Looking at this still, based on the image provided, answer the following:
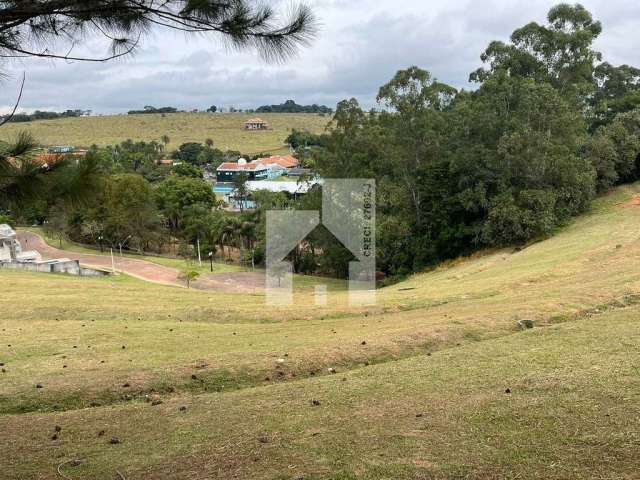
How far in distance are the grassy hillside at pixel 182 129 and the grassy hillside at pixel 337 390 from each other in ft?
406

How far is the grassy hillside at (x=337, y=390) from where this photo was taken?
18.8 ft

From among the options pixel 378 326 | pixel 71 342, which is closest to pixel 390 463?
pixel 378 326

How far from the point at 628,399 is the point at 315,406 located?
3788mm

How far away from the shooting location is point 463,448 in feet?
19.0

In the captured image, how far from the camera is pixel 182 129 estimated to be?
162m

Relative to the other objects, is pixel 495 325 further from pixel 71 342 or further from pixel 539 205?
pixel 539 205

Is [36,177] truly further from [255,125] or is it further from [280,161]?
[255,125]

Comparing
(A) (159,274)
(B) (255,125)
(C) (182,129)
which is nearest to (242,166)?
(A) (159,274)

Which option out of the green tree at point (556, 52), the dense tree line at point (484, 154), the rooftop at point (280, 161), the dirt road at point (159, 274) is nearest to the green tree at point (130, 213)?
the dirt road at point (159, 274)

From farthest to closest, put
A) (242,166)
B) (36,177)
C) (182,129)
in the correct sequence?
1. (182,129)
2. (242,166)
3. (36,177)

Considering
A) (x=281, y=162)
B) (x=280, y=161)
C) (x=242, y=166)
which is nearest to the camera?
(x=242, y=166)

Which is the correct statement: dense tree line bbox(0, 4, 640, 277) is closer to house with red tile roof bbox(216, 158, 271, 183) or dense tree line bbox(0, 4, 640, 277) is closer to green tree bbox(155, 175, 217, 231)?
green tree bbox(155, 175, 217, 231)

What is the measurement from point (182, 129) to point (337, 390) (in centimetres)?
16168

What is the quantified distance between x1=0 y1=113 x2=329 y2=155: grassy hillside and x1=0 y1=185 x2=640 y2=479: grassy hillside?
4869 inches
